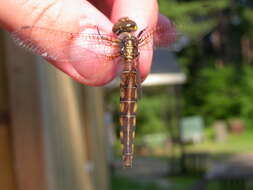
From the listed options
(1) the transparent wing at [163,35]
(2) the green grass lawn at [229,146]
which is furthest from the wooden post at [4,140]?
(2) the green grass lawn at [229,146]

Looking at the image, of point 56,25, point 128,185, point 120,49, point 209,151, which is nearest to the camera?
point 56,25

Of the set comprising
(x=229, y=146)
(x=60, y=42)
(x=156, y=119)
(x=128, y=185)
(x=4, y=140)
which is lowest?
(x=128, y=185)

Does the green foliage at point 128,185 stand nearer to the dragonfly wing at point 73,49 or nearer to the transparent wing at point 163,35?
the transparent wing at point 163,35

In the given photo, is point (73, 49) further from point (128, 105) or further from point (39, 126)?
point (39, 126)

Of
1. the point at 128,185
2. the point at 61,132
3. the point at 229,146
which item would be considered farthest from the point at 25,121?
the point at 229,146

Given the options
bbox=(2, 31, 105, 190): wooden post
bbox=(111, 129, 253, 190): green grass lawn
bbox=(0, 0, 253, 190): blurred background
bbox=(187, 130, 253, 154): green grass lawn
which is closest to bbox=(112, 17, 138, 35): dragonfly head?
bbox=(0, 0, 253, 190): blurred background

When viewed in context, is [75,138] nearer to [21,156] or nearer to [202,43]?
[21,156]
